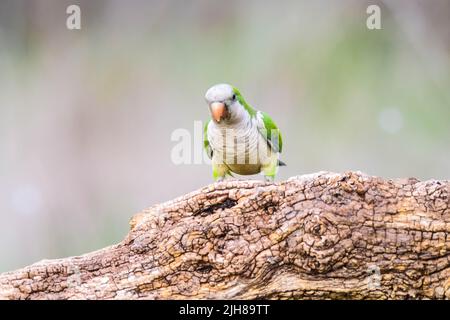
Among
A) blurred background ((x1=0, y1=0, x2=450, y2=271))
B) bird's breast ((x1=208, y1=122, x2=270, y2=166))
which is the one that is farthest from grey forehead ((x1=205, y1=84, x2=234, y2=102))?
blurred background ((x1=0, y1=0, x2=450, y2=271))

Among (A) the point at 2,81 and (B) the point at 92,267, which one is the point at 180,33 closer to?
(A) the point at 2,81

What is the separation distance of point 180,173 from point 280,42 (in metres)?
0.73

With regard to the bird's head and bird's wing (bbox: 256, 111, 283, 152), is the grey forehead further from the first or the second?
bird's wing (bbox: 256, 111, 283, 152)

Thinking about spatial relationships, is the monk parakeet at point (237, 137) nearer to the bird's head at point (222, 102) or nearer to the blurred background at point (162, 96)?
the bird's head at point (222, 102)

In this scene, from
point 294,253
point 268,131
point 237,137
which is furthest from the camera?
point 268,131

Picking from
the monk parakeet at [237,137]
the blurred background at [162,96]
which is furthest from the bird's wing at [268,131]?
the blurred background at [162,96]

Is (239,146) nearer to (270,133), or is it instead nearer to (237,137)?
(237,137)

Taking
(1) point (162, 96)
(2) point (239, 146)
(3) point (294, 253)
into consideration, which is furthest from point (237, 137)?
(1) point (162, 96)

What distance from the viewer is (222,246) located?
128cm

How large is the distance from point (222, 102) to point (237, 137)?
7.5 inches

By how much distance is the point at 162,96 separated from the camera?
2314mm

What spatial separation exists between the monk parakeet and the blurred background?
45cm

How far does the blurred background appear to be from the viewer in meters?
2.23

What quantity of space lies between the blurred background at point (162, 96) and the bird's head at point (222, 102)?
2.24 ft
